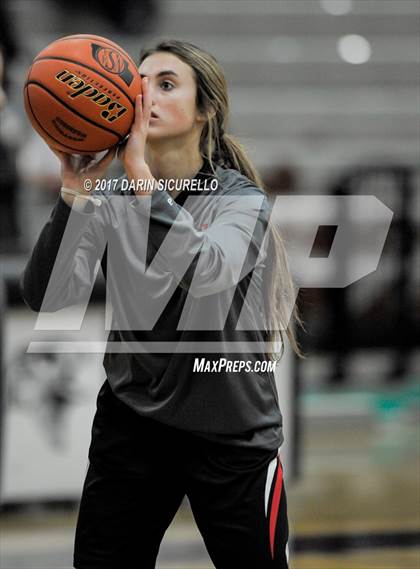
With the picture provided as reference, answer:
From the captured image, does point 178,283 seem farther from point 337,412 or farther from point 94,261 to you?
point 337,412

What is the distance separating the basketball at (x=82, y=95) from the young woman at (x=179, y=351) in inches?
1.5

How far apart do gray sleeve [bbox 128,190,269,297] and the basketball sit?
169mm

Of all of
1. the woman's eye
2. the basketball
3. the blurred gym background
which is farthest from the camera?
the blurred gym background

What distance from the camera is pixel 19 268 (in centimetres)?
447

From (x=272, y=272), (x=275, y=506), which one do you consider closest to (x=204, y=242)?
(x=272, y=272)

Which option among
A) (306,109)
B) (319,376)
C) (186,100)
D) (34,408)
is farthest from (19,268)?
(306,109)

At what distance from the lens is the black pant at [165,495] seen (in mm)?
2127

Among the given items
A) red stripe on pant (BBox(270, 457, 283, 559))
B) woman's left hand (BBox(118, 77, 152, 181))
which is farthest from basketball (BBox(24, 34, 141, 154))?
red stripe on pant (BBox(270, 457, 283, 559))

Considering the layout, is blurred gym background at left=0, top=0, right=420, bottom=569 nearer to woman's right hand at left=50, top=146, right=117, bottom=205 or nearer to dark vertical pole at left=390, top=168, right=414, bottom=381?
dark vertical pole at left=390, top=168, right=414, bottom=381

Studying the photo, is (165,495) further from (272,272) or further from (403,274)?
(403,274)

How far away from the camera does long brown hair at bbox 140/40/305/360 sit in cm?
220

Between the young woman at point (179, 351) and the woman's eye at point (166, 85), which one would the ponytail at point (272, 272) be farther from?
the woman's eye at point (166, 85)

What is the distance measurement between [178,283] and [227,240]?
140 mm

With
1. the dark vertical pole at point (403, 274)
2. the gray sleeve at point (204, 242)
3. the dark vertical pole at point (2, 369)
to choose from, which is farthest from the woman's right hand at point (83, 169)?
the dark vertical pole at point (403, 274)
